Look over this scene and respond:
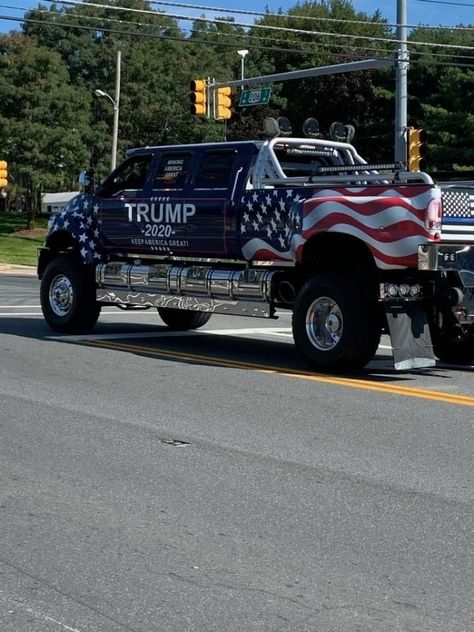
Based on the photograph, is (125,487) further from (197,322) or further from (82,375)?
(197,322)

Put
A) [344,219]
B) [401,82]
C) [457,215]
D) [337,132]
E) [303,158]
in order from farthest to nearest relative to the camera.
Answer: [401,82]
[337,132]
[303,158]
[344,219]
[457,215]

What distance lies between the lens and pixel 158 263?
13820 mm

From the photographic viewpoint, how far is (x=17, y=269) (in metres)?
35.5

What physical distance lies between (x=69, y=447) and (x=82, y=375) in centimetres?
337

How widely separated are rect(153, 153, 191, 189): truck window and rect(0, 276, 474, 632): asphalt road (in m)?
2.81

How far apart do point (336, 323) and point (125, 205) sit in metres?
3.88

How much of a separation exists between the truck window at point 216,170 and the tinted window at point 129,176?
112 cm

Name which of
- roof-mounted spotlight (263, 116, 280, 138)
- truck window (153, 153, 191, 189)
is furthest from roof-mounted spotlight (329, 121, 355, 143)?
truck window (153, 153, 191, 189)

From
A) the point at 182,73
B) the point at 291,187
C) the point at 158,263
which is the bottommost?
the point at 158,263

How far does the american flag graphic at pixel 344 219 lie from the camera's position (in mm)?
10656

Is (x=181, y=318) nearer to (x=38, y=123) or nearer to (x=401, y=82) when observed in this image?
(x=401, y=82)

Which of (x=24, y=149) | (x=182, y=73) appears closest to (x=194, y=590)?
(x=24, y=149)

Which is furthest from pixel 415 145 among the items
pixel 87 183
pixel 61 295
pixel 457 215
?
pixel 457 215

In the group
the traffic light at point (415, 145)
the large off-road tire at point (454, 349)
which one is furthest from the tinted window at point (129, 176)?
the traffic light at point (415, 145)
